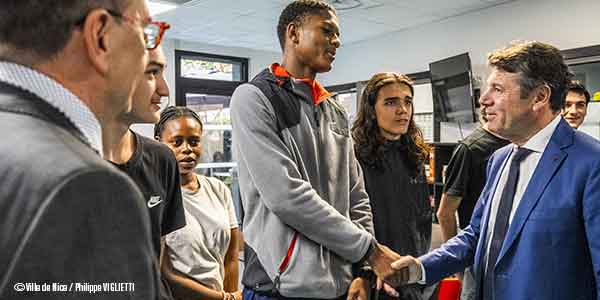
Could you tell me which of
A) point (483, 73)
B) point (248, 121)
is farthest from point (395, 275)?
point (483, 73)

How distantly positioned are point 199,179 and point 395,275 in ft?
3.22

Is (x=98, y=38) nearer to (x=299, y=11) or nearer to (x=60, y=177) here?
(x=60, y=177)

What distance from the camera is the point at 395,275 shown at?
62.9 inches

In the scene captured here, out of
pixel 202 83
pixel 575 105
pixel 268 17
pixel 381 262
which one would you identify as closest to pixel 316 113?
pixel 381 262

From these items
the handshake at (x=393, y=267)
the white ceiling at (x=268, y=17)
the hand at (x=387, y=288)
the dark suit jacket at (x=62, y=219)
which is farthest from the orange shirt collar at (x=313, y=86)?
the white ceiling at (x=268, y=17)

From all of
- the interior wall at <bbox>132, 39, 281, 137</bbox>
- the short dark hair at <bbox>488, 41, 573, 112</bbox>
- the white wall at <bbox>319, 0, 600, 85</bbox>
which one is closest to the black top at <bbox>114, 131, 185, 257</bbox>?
the short dark hair at <bbox>488, 41, 573, 112</bbox>

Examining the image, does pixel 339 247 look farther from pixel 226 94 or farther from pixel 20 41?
pixel 226 94

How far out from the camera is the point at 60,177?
1.37ft

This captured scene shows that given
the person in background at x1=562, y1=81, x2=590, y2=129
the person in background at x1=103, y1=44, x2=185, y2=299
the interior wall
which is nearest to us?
the person in background at x1=103, y1=44, x2=185, y2=299

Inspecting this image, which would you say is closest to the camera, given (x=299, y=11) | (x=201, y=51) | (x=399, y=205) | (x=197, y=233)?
(x=299, y=11)

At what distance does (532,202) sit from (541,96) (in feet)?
1.37

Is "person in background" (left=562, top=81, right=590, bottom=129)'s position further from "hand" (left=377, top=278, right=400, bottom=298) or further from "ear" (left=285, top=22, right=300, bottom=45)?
"ear" (left=285, top=22, right=300, bottom=45)

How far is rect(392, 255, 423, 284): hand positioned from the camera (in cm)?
163

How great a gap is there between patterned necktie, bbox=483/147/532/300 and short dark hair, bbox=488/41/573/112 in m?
0.23
